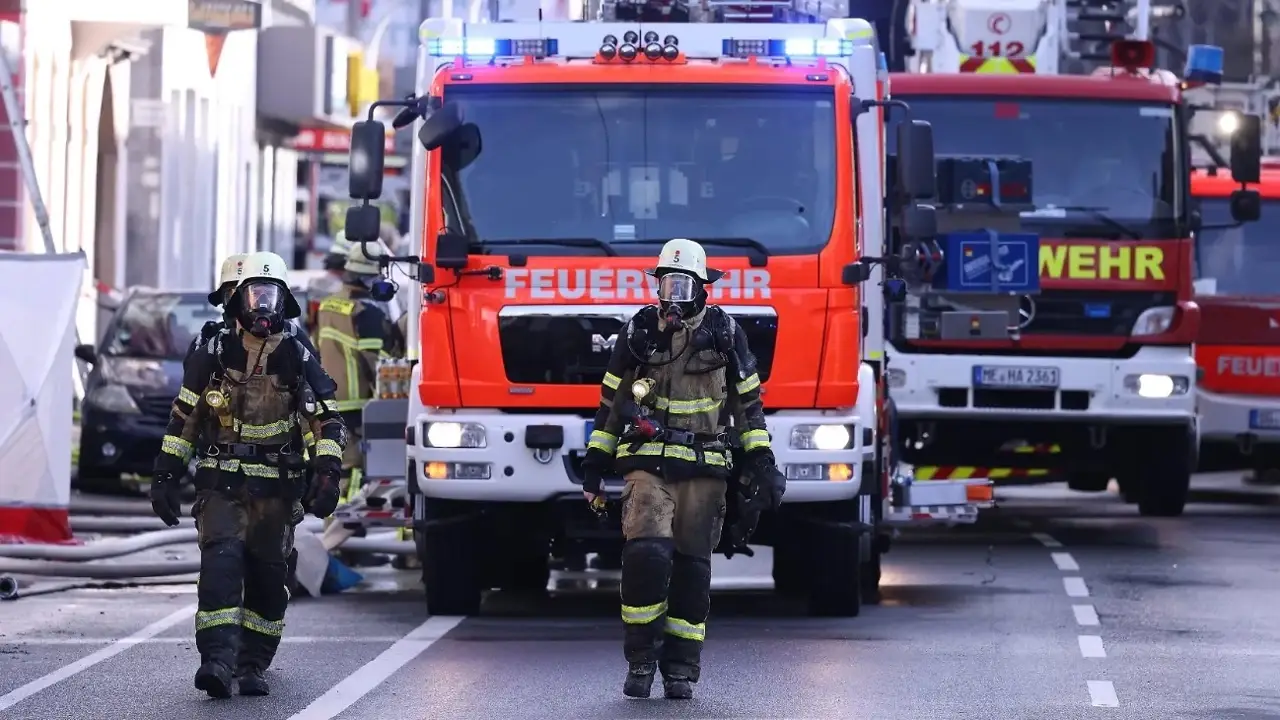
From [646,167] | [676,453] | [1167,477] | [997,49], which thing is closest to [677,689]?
[676,453]

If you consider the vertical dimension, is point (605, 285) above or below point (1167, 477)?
above

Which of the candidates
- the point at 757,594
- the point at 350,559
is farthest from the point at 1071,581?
the point at 350,559

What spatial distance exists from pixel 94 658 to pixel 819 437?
3319mm

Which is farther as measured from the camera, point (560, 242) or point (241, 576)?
point (560, 242)

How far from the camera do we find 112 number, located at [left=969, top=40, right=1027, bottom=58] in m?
18.7

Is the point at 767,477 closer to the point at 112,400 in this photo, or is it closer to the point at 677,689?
the point at 677,689

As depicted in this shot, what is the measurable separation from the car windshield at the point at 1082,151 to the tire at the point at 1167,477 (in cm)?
162

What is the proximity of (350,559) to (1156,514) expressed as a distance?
6.66m

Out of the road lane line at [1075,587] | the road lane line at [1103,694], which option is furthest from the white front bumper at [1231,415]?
the road lane line at [1103,694]

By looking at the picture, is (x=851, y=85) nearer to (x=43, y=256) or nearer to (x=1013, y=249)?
(x=1013, y=249)

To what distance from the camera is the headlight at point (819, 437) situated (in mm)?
12820

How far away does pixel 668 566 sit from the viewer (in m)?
10.7

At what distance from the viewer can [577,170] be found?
1314 centimetres

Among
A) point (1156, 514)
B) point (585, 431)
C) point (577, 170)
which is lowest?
point (1156, 514)
